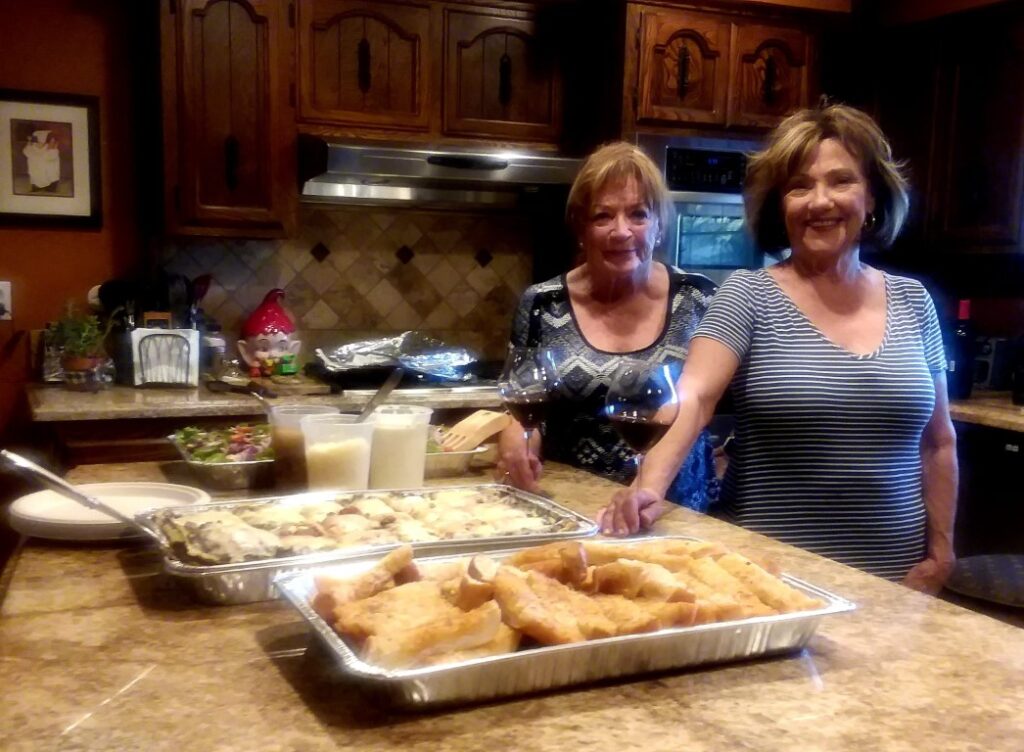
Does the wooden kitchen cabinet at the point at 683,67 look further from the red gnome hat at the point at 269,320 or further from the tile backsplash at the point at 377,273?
the red gnome hat at the point at 269,320

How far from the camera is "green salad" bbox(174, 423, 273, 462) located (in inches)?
59.2

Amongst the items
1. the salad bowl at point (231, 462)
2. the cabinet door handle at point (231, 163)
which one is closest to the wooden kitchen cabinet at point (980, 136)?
the cabinet door handle at point (231, 163)

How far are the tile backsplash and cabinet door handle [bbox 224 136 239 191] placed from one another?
1.04 feet

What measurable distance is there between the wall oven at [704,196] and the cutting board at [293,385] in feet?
4.23

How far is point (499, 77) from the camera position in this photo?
3.33 metres

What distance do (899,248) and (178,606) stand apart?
3.23 m

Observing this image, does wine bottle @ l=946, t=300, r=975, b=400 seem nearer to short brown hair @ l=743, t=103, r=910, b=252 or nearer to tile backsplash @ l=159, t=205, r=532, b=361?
short brown hair @ l=743, t=103, r=910, b=252

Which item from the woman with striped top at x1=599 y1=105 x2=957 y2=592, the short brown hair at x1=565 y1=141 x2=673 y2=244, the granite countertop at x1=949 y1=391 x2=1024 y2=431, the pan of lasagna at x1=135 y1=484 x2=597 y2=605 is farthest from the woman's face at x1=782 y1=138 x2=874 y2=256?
the granite countertop at x1=949 y1=391 x2=1024 y2=431

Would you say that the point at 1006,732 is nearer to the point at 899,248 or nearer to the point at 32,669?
the point at 32,669

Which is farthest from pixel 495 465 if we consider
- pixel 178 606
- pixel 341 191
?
pixel 341 191

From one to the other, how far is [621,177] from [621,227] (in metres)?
0.10

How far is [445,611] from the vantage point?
0.82m

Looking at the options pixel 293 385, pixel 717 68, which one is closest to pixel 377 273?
pixel 293 385

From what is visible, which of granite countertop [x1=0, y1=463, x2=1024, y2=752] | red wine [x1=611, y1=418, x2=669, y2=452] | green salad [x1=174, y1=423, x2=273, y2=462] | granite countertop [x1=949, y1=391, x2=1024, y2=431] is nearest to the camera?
granite countertop [x1=0, y1=463, x2=1024, y2=752]
